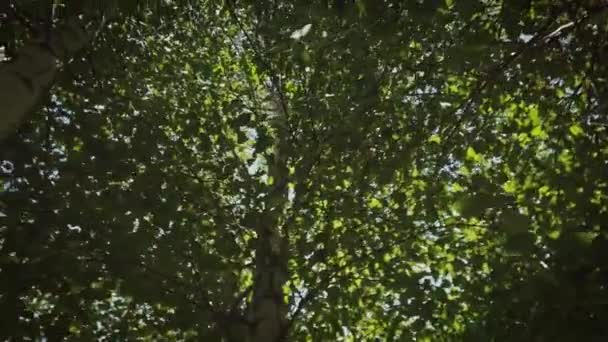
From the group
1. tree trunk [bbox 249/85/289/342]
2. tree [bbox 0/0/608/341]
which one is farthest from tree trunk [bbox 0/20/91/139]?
tree trunk [bbox 249/85/289/342]

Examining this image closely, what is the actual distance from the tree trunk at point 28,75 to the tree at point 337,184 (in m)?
1.07

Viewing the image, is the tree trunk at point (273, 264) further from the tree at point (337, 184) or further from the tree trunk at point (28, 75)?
the tree trunk at point (28, 75)

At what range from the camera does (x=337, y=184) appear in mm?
5336

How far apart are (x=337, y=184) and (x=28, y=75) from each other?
3.26m

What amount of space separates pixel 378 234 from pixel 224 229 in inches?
69.3

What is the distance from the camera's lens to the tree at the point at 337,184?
349 centimetres

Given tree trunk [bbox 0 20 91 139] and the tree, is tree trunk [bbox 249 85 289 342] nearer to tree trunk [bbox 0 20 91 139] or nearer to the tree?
the tree

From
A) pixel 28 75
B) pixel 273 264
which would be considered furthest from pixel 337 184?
pixel 28 75

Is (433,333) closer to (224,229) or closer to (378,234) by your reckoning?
(378,234)

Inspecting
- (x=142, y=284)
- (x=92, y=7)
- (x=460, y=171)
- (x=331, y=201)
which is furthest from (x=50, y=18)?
(x=460, y=171)

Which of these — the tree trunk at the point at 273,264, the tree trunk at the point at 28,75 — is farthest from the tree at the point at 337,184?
the tree trunk at the point at 28,75

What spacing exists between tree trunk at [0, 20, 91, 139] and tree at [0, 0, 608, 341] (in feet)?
3.49

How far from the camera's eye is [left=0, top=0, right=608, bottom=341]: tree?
3488 mm

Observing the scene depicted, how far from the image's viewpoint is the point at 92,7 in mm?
2785
